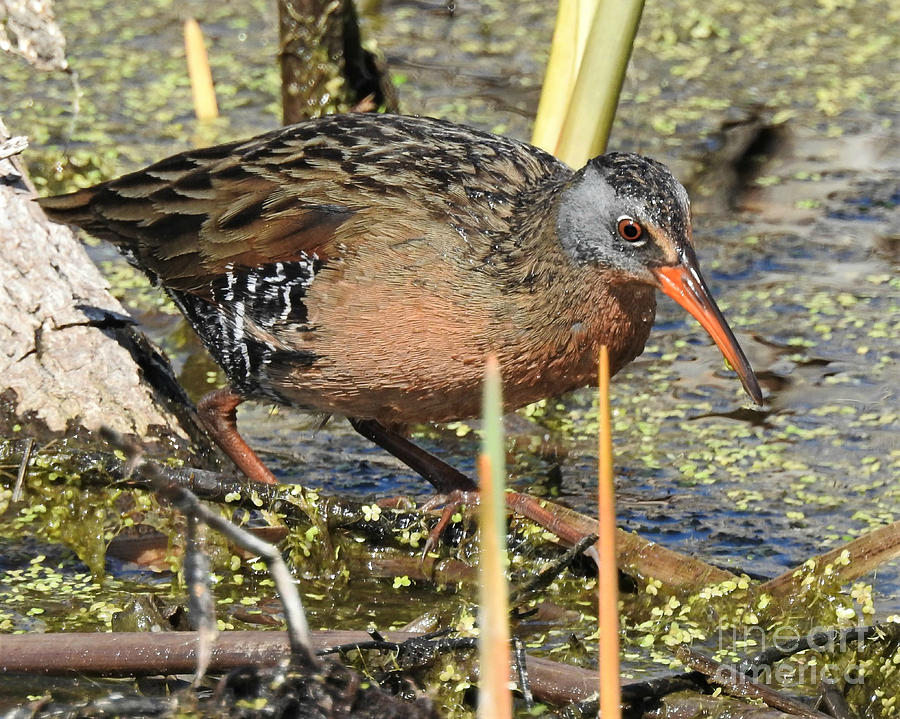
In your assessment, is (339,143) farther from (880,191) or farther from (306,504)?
(880,191)

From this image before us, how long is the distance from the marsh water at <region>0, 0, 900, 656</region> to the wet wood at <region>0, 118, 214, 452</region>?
0.75m

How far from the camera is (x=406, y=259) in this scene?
4.12 m

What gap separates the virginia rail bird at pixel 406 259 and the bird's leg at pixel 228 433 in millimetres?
81

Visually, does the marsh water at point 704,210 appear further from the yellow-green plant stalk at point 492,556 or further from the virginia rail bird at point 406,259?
the yellow-green plant stalk at point 492,556

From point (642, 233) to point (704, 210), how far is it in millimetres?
3189

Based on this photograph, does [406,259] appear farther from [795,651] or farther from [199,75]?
[199,75]

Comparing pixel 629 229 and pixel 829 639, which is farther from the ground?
pixel 629 229

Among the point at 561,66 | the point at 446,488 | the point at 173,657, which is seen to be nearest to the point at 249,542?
the point at 173,657

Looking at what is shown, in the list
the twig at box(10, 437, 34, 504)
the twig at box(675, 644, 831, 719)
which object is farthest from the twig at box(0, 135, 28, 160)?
the twig at box(675, 644, 831, 719)

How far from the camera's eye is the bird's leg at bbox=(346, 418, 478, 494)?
15.2 feet

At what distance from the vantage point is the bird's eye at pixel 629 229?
3.87 meters

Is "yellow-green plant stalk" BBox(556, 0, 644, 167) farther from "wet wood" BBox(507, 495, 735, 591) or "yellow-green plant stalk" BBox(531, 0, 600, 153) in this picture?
"wet wood" BBox(507, 495, 735, 591)

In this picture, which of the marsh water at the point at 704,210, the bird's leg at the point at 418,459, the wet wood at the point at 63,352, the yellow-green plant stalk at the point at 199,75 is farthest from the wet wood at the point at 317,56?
the bird's leg at the point at 418,459

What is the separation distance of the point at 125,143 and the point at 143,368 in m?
2.94
